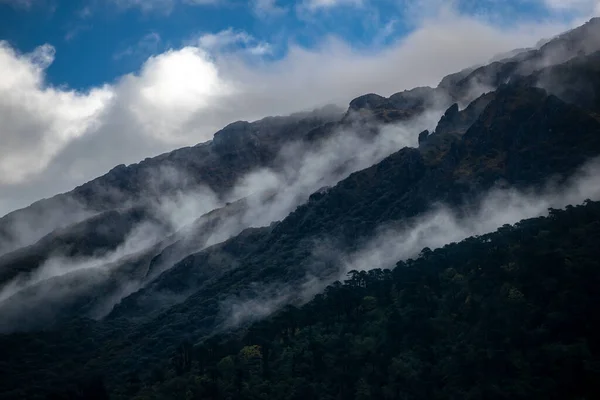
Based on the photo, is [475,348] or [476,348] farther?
[475,348]

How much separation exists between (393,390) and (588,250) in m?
67.8

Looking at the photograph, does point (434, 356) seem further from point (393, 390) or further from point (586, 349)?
point (586, 349)

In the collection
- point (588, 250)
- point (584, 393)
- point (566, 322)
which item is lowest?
point (584, 393)

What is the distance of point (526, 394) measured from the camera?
4978 inches

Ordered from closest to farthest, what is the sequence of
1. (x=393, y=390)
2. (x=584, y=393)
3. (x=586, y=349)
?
(x=584, y=393), (x=586, y=349), (x=393, y=390)

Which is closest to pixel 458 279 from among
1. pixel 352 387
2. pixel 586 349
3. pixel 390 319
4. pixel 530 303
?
pixel 390 319

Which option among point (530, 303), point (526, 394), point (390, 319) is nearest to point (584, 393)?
point (526, 394)

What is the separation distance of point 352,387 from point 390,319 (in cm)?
3147

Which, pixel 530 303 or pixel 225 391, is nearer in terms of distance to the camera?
pixel 530 303

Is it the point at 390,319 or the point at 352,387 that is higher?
the point at 390,319

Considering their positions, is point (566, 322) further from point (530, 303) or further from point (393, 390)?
point (393, 390)

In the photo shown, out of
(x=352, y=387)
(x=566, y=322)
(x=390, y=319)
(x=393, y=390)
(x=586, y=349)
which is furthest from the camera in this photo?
(x=390, y=319)

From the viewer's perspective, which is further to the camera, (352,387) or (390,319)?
(390,319)

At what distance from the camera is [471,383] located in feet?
471
